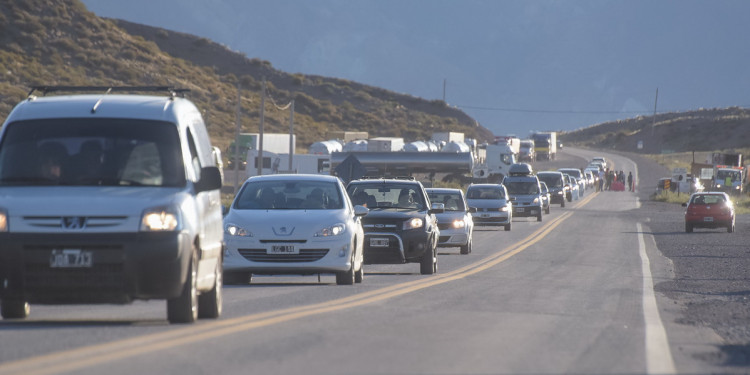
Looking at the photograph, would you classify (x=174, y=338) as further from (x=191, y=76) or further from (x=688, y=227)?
(x=191, y=76)

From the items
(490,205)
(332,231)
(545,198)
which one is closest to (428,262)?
(332,231)

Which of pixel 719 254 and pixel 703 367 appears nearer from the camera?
pixel 703 367

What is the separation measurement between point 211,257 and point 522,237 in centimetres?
2474

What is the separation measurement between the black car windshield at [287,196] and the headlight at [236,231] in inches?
21.2

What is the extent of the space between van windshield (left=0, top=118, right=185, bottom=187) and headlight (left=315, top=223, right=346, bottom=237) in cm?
522

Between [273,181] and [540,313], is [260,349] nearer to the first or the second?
[540,313]

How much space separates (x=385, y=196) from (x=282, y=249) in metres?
5.63

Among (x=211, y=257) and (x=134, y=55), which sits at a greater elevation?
(x=134, y=55)

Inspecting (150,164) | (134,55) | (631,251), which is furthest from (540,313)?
(134,55)

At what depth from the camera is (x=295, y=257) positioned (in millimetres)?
16312

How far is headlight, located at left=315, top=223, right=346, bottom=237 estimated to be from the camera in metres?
16.4

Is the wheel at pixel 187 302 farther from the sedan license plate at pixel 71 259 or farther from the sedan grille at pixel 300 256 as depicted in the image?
the sedan grille at pixel 300 256

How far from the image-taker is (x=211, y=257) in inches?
464

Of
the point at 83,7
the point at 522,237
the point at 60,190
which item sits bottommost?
the point at 522,237
